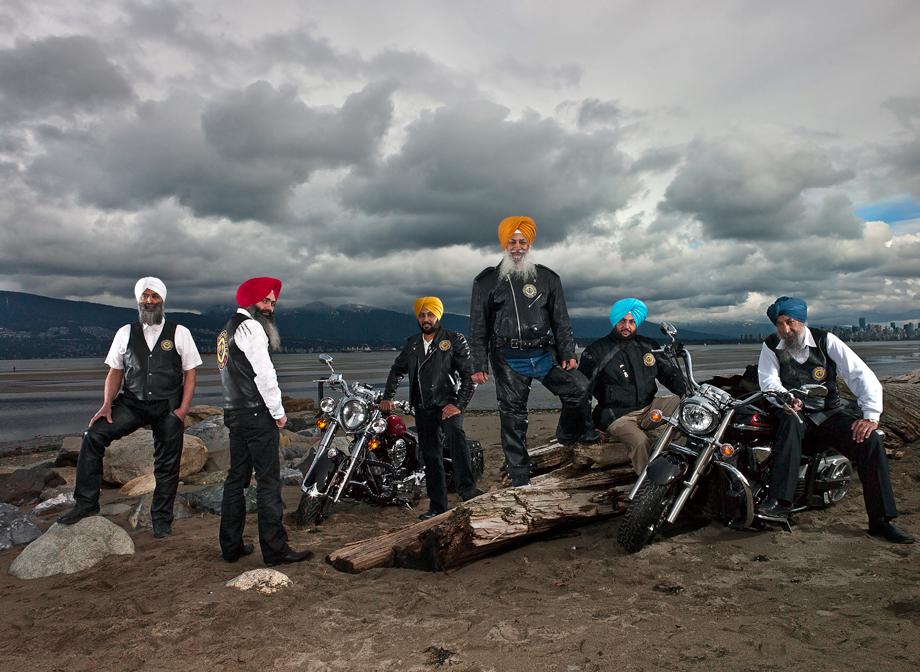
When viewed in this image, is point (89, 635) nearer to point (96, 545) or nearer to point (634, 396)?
point (96, 545)

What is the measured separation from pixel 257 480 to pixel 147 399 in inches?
70.7

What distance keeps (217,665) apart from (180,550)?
2.52 meters

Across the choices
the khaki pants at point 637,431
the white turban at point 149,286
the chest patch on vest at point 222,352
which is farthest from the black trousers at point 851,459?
the white turban at point 149,286

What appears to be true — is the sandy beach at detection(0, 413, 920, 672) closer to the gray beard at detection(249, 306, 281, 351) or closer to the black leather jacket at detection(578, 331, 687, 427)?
the black leather jacket at detection(578, 331, 687, 427)

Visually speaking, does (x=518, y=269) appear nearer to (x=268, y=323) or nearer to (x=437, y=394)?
(x=437, y=394)

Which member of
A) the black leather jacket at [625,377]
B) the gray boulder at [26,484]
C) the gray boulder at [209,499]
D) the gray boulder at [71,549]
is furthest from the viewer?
the gray boulder at [26,484]

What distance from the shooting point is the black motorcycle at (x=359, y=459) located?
6.36 metres

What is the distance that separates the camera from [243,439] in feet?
16.1

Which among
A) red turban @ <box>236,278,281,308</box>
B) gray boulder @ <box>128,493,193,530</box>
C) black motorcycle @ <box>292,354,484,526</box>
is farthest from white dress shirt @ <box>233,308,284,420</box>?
gray boulder @ <box>128,493,193,530</box>

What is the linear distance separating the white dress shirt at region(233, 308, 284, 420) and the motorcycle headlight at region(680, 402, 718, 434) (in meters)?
3.36

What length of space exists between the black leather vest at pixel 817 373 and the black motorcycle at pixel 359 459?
388cm

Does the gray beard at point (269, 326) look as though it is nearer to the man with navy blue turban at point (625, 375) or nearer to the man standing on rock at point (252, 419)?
the man standing on rock at point (252, 419)

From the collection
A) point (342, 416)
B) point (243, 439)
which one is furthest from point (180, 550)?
point (342, 416)

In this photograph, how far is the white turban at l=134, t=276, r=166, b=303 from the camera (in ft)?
19.2
